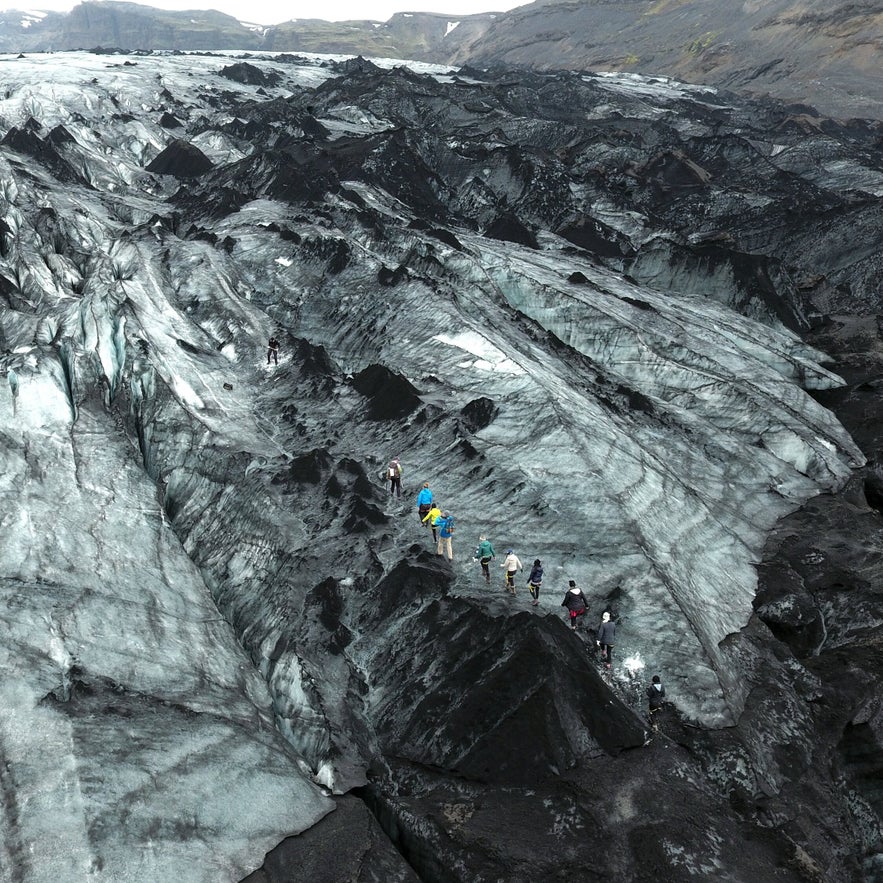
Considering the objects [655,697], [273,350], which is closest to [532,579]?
[655,697]

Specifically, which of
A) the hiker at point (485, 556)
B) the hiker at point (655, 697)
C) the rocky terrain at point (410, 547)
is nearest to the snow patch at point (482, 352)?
the rocky terrain at point (410, 547)

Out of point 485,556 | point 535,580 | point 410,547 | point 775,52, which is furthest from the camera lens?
point 775,52

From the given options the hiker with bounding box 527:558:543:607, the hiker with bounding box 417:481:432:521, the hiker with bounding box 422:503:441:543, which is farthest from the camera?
the hiker with bounding box 417:481:432:521

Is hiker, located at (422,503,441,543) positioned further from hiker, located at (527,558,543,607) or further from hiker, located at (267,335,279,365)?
hiker, located at (267,335,279,365)

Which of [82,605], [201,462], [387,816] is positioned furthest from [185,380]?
[387,816]

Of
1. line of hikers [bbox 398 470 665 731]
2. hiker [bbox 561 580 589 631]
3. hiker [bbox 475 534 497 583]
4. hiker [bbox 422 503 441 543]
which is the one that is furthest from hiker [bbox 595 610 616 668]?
hiker [bbox 422 503 441 543]

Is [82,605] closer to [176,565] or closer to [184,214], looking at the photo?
[176,565]

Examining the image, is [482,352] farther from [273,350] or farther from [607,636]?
[607,636]
